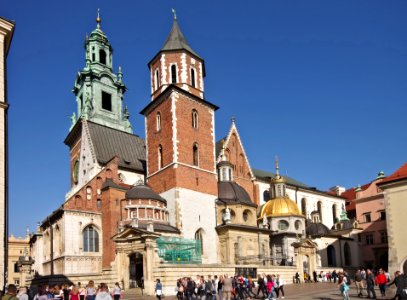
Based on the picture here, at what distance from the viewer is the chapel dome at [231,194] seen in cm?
4150

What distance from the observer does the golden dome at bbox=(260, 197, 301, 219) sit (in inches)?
1847

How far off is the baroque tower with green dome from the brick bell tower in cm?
Result: 1185

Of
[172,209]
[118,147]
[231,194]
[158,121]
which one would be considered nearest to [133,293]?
[172,209]

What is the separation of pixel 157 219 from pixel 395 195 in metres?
16.8

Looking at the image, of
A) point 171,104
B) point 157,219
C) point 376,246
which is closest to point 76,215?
point 157,219

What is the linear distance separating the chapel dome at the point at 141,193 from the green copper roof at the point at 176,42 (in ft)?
41.4

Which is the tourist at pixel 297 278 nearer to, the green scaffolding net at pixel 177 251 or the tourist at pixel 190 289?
the green scaffolding net at pixel 177 251

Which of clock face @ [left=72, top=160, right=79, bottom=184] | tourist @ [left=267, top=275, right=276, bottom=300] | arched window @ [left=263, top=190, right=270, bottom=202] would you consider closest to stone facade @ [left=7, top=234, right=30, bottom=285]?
clock face @ [left=72, top=160, right=79, bottom=184]

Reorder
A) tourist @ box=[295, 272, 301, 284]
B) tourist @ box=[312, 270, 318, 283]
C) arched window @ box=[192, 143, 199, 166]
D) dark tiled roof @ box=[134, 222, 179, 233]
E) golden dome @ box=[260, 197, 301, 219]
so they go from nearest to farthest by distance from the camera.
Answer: dark tiled roof @ box=[134, 222, 179, 233]
tourist @ box=[295, 272, 301, 284]
tourist @ box=[312, 270, 318, 283]
arched window @ box=[192, 143, 199, 166]
golden dome @ box=[260, 197, 301, 219]

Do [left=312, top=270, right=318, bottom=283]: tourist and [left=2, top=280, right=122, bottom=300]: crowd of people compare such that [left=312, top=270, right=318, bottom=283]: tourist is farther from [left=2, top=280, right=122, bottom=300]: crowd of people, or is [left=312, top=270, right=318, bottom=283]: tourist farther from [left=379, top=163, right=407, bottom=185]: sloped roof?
[left=2, top=280, right=122, bottom=300]: crowd of people

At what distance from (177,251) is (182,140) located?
1162cm

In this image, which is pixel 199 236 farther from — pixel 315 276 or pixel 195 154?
pixel 315 276

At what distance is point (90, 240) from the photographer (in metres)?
37.8

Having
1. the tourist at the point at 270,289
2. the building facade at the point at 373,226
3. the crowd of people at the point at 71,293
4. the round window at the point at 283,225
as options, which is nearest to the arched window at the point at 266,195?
the round window at the point at 283,225
